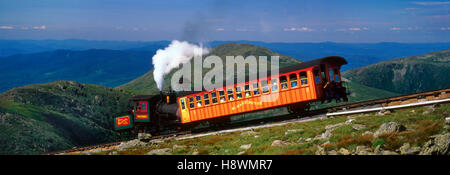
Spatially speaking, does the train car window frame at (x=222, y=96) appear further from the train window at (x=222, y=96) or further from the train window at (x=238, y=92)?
the train window at (x=238, y=92)

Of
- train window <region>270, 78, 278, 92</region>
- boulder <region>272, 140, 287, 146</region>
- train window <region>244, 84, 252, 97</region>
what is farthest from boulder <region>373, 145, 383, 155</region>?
train window <region>244, 84, 252, 97</region>

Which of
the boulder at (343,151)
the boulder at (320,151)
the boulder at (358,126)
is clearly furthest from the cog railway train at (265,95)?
the boulder at (343,151)

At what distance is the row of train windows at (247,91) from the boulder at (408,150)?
1370cm

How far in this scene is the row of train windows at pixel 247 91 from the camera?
25.5 meters

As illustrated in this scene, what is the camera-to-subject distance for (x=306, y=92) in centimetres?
2497

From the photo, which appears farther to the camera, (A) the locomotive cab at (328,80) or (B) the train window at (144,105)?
(B) the train window at (144,105)

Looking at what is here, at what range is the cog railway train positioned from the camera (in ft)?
82.2

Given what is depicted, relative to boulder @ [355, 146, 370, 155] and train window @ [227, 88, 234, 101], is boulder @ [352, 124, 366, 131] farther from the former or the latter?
train window @ [227, 88, 234, 101]

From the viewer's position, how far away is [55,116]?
445 ft

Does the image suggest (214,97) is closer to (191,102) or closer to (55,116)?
(191,102)
